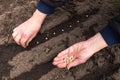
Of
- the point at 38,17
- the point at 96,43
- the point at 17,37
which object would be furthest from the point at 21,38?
the point at 96,43

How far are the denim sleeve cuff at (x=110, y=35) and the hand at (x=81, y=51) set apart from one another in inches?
1.1

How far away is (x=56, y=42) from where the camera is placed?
1517mm

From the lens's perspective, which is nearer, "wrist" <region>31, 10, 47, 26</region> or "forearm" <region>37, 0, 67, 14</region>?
"forearm" <region>37, 0, 67, 14</region>

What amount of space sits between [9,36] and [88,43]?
0.44m

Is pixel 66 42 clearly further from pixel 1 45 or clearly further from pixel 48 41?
pixel 1 45

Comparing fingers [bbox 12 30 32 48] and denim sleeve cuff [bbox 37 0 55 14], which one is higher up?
denim sleeve cuff [bbox 37 0 55 14]

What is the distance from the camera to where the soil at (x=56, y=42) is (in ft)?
4.63

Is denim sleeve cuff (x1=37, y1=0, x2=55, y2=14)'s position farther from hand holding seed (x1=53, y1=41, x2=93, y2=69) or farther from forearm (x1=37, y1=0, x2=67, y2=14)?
hand holding seed (x1=53, y1=41, x2=93, y2=69)

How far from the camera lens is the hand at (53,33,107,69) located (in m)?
1.41

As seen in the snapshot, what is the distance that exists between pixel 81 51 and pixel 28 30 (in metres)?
0.31

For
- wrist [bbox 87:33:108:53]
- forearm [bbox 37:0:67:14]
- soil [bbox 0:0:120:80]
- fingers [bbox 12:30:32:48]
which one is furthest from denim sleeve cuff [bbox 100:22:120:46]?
fingers [bbox 12:30:32:48]

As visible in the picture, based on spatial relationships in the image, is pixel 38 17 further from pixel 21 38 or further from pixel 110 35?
pixel 110 35

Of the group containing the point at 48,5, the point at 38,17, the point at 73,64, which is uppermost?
the point at 48,5

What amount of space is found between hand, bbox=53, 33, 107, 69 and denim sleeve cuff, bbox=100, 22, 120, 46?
0.03 meters
